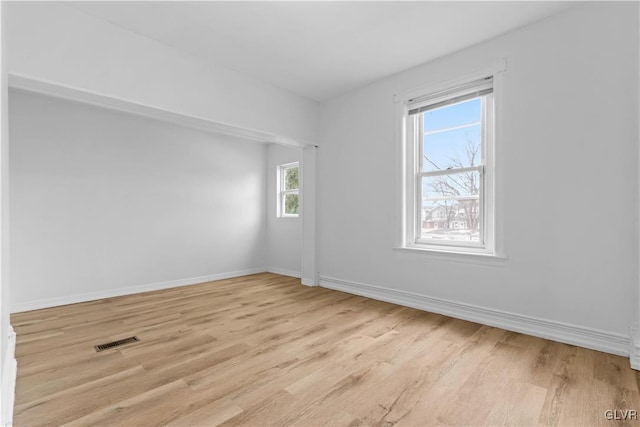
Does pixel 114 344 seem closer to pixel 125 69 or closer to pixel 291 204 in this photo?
pixel 125 69

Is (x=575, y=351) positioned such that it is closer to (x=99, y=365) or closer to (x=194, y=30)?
(x=99, y=365)

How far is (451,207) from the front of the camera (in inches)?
137

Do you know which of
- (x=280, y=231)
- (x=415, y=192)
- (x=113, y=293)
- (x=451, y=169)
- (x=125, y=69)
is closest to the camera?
(x=125, y=69)

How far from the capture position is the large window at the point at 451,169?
10.5ft

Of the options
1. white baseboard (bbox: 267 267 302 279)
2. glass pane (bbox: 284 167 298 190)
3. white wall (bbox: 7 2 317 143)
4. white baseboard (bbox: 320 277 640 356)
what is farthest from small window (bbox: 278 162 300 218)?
white baseboard (bbox: 320 277 640 356)

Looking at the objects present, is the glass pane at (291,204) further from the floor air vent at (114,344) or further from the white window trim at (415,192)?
the floor air vent at (114,344)

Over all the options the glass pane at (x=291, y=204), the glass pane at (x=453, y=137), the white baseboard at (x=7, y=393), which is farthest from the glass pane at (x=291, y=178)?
the white baseboard at (x=7, y=393)

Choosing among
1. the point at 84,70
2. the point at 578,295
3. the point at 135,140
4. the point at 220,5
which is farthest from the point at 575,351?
the point at 135,140

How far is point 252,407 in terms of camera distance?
175 centimetres

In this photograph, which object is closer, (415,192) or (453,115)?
(453,115)

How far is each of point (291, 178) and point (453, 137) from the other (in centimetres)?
319

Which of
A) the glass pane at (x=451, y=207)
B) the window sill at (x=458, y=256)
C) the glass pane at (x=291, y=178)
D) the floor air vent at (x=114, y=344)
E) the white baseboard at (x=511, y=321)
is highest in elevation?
the glass pane at (x=291, y=178)

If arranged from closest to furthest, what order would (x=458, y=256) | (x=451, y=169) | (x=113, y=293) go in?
(x=458, y=256), (x=451, y=169), (x=113, y=293)

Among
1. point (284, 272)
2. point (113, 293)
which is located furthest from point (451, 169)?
point (113, 293)
